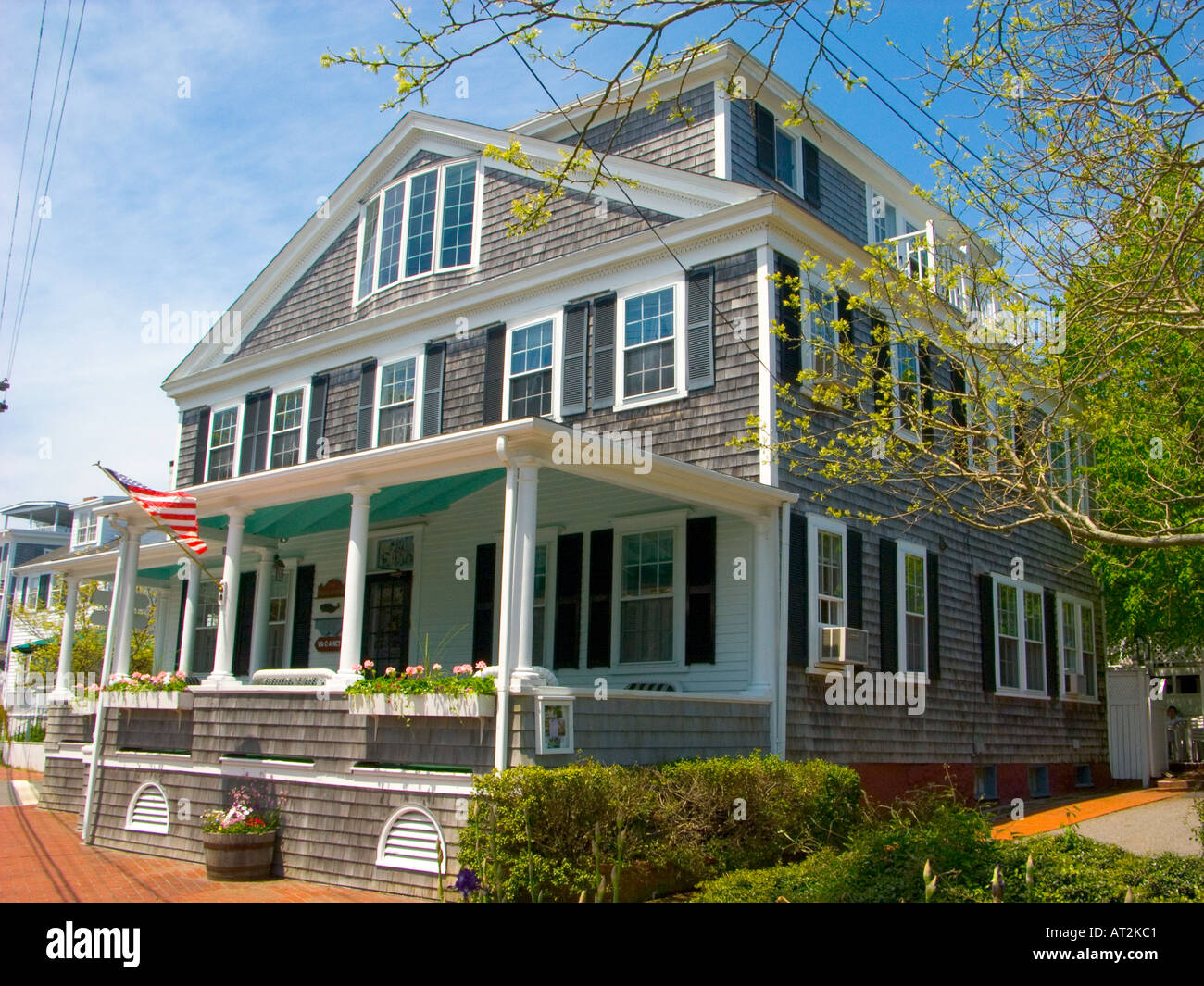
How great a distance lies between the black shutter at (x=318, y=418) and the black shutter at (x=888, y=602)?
8.49 metres

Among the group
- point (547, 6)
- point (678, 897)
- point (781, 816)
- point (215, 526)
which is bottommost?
point (678, 897)

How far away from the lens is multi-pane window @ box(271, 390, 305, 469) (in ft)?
55.9

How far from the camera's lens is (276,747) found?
10914mm

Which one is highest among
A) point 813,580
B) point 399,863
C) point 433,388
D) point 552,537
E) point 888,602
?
point 433,388

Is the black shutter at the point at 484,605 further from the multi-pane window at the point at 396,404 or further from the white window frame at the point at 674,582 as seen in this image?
the multi-pane window at the point at 396,404

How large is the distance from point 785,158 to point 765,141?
0.69m

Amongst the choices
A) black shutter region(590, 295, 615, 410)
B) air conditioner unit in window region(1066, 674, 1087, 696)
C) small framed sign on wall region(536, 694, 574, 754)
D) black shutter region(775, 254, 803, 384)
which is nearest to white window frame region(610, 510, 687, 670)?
black shutter region(590, 295, 615, 410)

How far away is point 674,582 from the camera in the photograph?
39.4ft

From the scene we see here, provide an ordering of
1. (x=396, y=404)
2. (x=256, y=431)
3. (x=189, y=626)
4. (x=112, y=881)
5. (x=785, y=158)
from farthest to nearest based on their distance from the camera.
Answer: (x=256, y=431), (x=396, y=404), (x=785, y=158), (x=189, y=626), (x=112, y=881)

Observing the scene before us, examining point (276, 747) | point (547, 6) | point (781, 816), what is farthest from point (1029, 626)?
point (547, 6)

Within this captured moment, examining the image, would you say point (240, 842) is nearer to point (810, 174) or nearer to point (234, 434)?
point (234, 434)

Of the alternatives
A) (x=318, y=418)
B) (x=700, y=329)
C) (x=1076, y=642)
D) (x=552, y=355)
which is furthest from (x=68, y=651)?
(x=1076, y=642)
